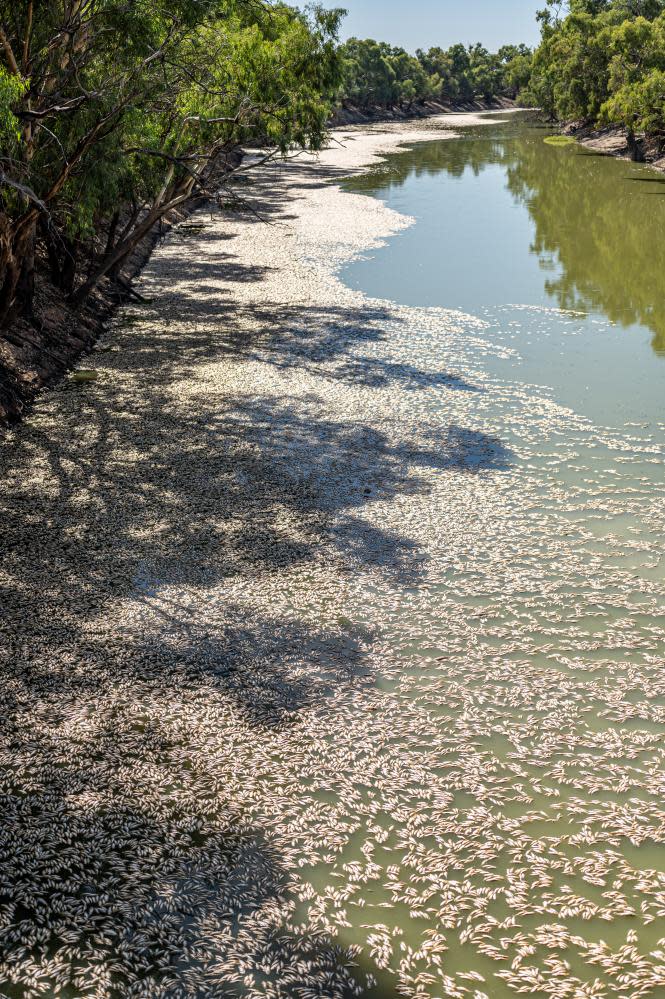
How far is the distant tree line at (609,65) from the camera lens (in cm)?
6022

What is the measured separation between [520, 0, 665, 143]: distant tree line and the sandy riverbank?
51116 millimetres

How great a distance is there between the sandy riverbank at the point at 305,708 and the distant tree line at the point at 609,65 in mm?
51116

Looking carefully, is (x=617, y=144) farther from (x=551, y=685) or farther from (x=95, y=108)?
(x=551, y=685)

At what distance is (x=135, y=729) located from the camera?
29.4 feet

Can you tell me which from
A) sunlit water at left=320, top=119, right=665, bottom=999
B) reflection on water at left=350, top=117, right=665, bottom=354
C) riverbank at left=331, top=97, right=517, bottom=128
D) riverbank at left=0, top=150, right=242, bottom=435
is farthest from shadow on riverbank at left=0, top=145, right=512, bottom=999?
riverbank at left=331, top=97, right=517, bottom=128

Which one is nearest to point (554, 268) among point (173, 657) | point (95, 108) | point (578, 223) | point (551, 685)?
point (578, 223)

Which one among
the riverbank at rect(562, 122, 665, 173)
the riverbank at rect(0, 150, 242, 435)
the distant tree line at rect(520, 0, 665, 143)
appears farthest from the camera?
the riverbank at rect(562, 122, 665, 173)

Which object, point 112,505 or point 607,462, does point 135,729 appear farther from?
point 607,462

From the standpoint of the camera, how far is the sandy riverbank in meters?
6.72

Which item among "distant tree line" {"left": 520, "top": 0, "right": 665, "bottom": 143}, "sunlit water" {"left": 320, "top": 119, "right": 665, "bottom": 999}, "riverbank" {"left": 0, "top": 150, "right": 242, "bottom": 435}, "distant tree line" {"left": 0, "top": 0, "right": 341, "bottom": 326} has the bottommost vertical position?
"sunlit water" {"left": 320, "top": 119, "right": 665, "bottom": 999}

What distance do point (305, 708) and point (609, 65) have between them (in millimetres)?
77509

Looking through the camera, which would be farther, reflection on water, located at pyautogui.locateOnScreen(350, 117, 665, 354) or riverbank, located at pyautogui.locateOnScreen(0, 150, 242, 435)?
reflection on water, located at pyautogui.locateOnScreen(350, 117, 665, 354)

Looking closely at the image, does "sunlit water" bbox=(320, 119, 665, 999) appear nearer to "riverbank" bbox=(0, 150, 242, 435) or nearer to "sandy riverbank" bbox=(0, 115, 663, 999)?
"sandy riverbank" bbox=(0, 115, 663, 999)

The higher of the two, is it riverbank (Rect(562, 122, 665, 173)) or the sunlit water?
riverbank (Rect(562, 122, 665, 173))
